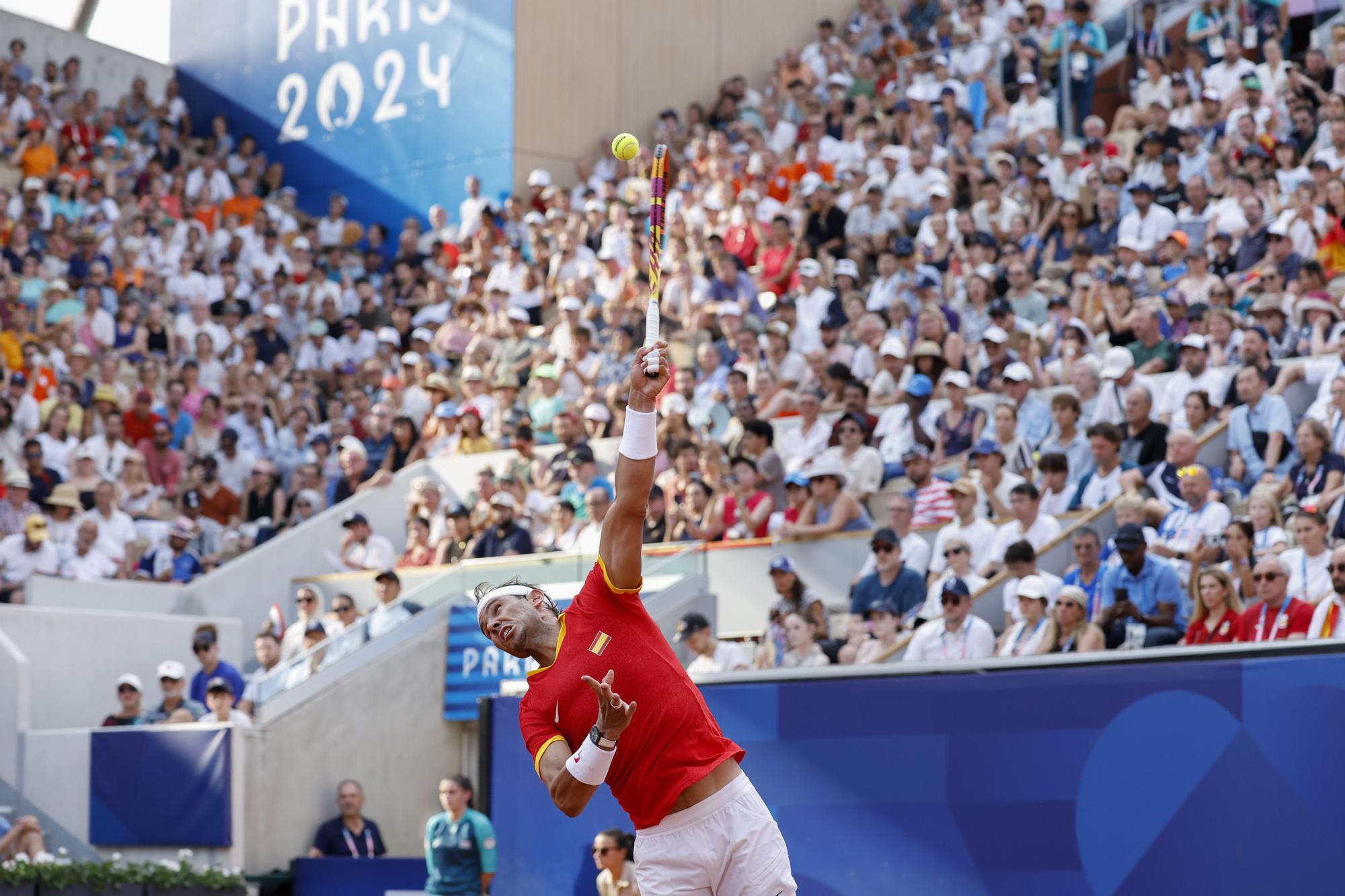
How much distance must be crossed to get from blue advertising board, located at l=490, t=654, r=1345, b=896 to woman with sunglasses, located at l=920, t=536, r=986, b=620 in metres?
3.06

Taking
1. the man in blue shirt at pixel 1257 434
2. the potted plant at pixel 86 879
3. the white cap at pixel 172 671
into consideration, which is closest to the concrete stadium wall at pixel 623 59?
the white cap at pixel 172 671

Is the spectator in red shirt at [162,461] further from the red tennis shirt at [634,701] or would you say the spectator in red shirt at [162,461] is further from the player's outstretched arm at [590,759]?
the player's outstretched arm at [590,759]

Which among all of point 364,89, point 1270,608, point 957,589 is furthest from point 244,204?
point 1270,608

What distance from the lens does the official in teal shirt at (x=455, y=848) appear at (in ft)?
37.3

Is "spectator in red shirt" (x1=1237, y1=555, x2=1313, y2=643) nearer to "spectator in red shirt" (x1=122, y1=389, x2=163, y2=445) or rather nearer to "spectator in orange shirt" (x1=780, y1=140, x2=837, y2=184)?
"spectator in orange shirt" (x1=780, y1=140, x2=837, y2=184)

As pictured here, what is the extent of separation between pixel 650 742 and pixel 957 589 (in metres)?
5.78

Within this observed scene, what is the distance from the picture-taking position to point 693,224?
64.1 ft

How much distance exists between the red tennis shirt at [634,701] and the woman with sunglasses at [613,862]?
3.79 meters

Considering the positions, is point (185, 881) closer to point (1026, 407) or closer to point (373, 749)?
point (373, 749)

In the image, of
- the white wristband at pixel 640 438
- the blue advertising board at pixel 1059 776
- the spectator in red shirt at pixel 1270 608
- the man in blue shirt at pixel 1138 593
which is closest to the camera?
the white wristband at pixel 640 438

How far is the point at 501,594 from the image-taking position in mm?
5824

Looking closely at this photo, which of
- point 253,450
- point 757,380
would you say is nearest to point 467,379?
point 253,450

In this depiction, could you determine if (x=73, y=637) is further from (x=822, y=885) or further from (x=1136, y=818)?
(x=1136, y=818)

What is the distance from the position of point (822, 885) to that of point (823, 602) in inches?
195
